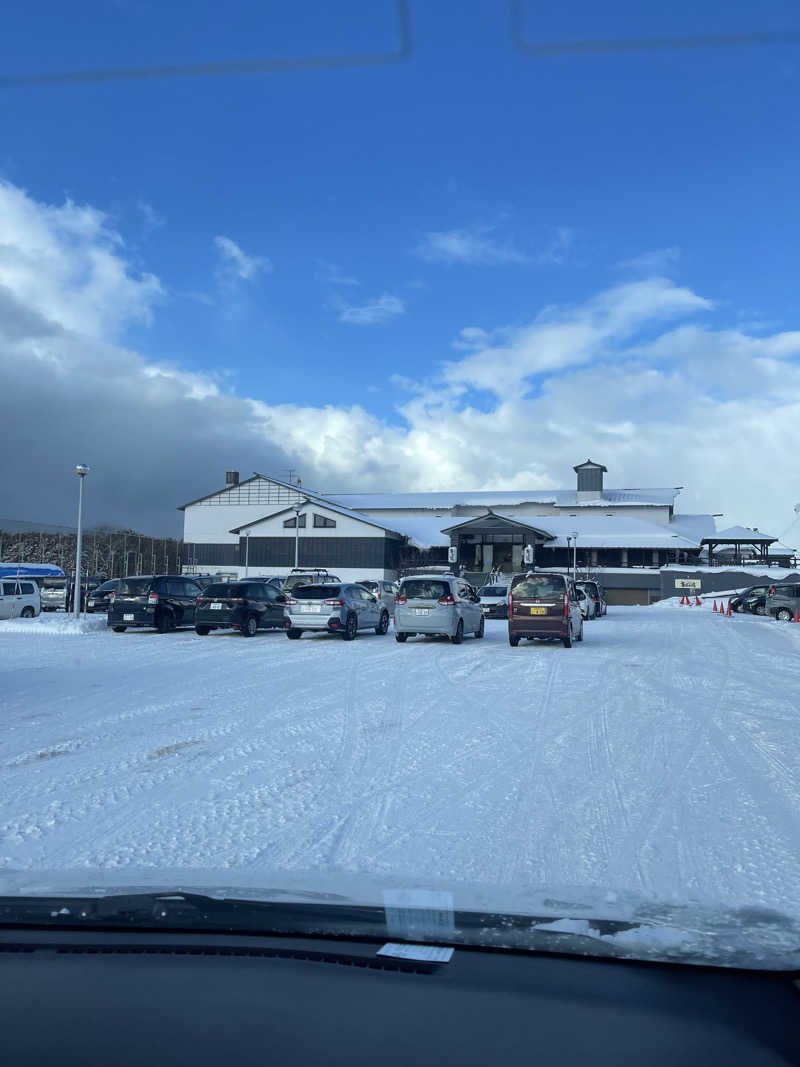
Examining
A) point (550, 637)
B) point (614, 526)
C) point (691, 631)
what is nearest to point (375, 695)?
point (550, 637)

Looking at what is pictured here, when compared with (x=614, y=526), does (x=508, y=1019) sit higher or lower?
lower

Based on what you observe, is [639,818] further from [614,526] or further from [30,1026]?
[614,526]

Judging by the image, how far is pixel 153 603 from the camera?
24328 millimetres

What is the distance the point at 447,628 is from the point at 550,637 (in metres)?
2.49

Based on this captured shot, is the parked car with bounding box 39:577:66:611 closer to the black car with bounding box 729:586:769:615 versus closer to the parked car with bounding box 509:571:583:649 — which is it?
the parked car with bounding box 509:571:583:649

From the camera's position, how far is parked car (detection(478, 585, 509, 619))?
116 ft

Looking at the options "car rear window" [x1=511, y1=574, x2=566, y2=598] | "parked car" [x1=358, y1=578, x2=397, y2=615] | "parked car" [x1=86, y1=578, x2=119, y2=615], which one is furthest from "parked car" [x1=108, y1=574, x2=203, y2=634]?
"parked car" [x1=86, y1=578, x2=119, y2=615]

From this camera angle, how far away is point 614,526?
227ft

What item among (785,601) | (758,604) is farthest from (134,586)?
(758,604)

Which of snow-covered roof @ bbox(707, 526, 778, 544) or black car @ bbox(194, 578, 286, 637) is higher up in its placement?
snow-covered roof @ bbox(707, 526, 778, 544)

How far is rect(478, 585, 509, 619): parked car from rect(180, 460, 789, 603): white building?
23.5 m

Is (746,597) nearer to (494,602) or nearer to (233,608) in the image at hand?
(494,602)

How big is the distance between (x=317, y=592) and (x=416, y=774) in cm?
1522

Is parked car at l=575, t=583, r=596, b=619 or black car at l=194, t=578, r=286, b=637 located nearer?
black car at l=194, t=578, r=286, b=637
